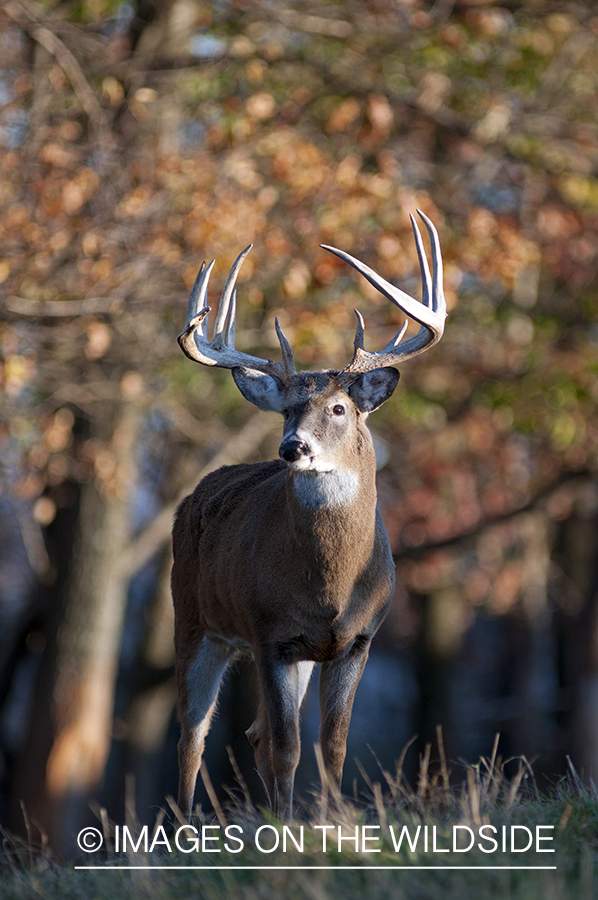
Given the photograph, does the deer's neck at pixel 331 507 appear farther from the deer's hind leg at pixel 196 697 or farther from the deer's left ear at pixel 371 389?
the deer's hind leg at pixel 196 697

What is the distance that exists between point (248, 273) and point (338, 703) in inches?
203

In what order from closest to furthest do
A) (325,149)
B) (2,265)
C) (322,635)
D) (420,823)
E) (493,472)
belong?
(420,823) → (322,635) → (2,265) → (325,149) → (493,472)

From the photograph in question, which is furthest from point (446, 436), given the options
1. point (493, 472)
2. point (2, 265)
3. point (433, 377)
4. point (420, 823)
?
point (420, 823)

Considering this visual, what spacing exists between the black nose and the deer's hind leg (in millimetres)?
1565

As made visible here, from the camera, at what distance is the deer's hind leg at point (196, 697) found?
5789mm

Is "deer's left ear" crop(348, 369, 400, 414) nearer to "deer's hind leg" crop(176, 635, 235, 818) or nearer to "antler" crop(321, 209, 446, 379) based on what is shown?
"antler" crop(321, 209, 446, 379)

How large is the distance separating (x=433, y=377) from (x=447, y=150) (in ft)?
9.23

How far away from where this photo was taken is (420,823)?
434cm

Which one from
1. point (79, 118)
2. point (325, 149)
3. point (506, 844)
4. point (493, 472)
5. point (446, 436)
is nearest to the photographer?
point (506, 844)

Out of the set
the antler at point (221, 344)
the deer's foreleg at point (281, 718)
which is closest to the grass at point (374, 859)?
the deer's foreleg at point (281, 718)

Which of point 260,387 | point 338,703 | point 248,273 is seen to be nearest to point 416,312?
point 260,387

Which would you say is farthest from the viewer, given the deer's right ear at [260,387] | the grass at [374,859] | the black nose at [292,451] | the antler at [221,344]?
the deer's right ear at [260,387]

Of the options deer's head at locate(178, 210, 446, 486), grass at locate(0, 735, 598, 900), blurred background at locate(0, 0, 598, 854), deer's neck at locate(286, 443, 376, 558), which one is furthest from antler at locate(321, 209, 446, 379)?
blurred background at locate(0, 0, 598, 854)

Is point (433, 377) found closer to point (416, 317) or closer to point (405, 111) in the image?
point (405, 111)
